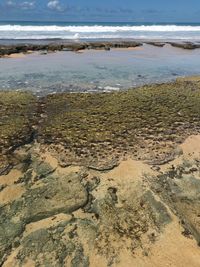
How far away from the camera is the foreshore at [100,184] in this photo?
19.1 feet

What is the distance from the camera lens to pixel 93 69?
21.0 meters

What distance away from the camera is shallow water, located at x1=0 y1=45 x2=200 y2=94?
54.6 feet

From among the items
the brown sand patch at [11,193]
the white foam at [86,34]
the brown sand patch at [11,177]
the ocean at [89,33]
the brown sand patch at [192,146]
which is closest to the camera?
the brown sand patch at [11,193]

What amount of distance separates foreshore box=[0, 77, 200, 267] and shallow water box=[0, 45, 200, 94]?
4.12m

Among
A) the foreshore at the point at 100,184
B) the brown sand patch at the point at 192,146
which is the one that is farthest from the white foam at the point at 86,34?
the brown sand patch at the point at 192,146

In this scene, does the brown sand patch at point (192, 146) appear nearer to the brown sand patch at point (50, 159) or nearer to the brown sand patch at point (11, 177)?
the brown sand patch at point (50, 159)

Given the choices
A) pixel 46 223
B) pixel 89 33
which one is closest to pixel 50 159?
pixel 46 223

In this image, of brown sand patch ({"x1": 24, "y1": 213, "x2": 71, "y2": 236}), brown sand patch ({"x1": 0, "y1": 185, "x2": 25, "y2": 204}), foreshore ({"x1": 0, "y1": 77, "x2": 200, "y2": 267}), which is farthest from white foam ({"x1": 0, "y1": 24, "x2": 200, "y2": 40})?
brown sand patch ({"x1": 24, "y1": 213, "x2": 71, "y2": 236})

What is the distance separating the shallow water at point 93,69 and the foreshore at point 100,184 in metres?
4.12

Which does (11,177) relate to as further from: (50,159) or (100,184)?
(100,184)

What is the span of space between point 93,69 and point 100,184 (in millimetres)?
14307

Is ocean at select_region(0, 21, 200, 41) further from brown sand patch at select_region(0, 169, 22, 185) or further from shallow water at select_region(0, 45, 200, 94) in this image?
brown sand patch at select_region(0, 169, 22, 185)

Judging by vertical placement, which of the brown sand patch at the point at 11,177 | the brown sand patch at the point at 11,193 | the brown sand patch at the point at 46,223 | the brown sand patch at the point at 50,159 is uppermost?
the brown sand patch at the point at 46,223

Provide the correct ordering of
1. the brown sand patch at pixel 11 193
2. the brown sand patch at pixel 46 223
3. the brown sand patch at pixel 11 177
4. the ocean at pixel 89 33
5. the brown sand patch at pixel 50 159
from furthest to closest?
the ocean at pixel 89 33 < the brown sand patch at pixel 50 159 < the brown sand patch at pixel 11 177 < the brown sand patch at pixel 11 193 < the brown sand patch at pixel 46 223
